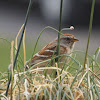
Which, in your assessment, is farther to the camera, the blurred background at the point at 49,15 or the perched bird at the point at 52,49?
the blurred background at the point at 49,15

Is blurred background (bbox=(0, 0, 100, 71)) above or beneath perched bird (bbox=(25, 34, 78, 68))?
above

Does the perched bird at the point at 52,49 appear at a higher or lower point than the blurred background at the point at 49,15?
lower

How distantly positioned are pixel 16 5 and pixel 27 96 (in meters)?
8.60

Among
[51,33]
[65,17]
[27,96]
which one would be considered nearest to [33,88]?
[27,96]

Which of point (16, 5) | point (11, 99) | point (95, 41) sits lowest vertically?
point (11, 99)

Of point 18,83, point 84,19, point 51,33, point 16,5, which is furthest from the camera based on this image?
point 16,5

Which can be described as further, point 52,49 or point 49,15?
point 49,15

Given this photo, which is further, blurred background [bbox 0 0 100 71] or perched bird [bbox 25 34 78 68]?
blurred background [bbox 0 0 100 71]

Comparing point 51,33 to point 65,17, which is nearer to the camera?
point 51,33

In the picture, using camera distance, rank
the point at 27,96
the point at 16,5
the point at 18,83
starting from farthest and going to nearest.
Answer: the point at 16,5 → the point at 18,83 → the point at 27,96

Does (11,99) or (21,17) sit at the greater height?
(21,17)

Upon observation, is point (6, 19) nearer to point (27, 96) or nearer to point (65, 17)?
point (65, 17)

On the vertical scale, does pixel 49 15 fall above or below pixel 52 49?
above

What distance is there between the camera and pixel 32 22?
862 cm
